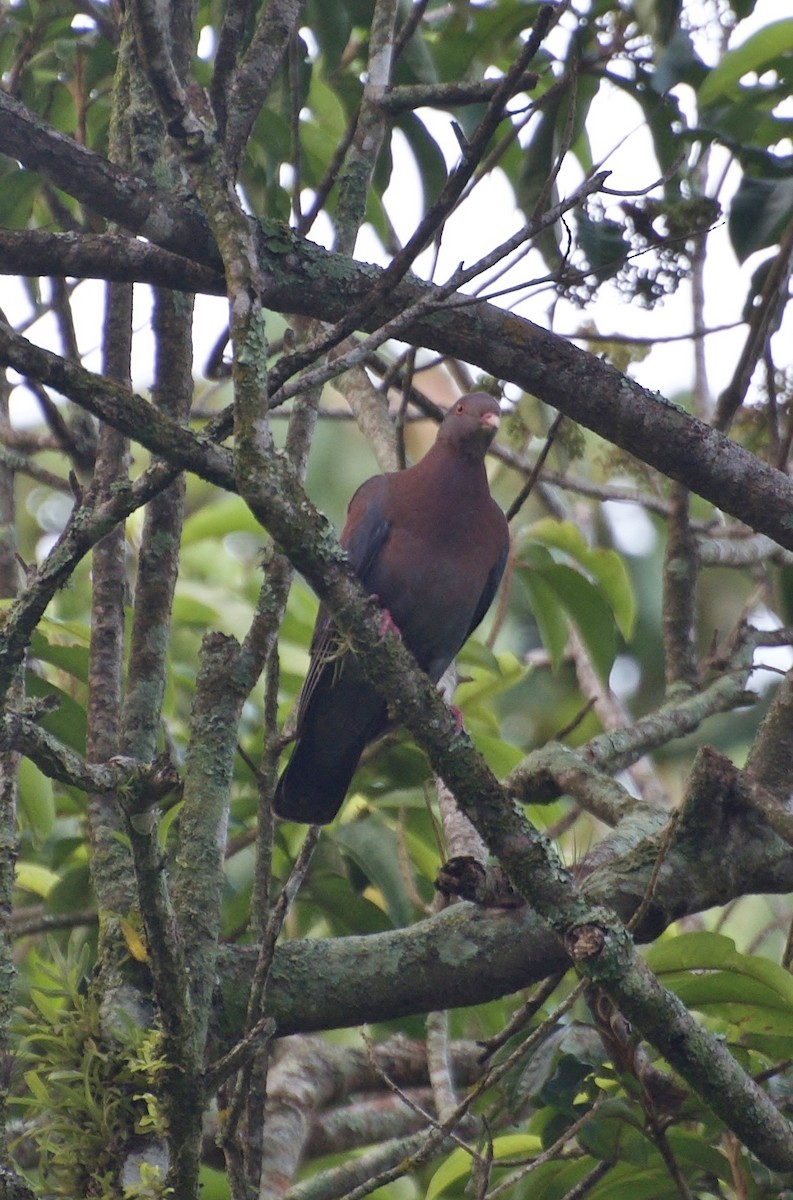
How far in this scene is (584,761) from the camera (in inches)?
144

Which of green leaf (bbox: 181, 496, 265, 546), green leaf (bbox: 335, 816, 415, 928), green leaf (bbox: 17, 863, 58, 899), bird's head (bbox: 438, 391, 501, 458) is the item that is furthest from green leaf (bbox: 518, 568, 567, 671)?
green leaf (bbox: 17, 863, 58, 899)

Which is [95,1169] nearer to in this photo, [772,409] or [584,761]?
[584,761]

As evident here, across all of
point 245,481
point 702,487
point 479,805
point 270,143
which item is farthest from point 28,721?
point 270,143

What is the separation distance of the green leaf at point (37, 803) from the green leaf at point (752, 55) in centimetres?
275

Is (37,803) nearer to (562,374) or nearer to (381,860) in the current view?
(381,860)

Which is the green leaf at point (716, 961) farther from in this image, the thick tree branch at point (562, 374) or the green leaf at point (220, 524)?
the green leaf at point (220, 524)

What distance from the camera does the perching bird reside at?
4.27 meters

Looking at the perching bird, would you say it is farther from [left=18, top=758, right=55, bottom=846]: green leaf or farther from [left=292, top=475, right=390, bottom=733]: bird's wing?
[left=18, top=758, right=55, bottom=846]: green leaf

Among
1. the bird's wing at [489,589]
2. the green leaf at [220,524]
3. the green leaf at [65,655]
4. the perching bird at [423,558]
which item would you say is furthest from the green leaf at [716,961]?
the green leaf at [220,524]

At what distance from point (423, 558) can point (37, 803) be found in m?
1.43

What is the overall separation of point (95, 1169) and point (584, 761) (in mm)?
1772

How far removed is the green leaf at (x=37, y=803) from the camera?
3795 mm

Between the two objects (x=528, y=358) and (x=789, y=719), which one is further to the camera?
(x=789, y=719)

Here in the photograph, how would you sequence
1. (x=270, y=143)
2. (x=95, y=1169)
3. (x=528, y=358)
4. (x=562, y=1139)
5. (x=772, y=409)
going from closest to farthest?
(x=95, y=1169) → (x=562, y=1139) → (x=528, y=358) → (x=270, y=143) → (x=772, y=409)
